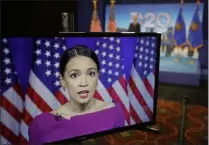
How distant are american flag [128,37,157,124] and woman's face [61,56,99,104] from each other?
0.24 m

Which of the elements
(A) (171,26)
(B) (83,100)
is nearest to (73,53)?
(B) (83,100)

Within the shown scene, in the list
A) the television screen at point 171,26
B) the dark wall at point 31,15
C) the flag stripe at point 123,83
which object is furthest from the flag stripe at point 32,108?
the television screen at point 171,26

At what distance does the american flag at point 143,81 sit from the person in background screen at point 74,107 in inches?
8.1

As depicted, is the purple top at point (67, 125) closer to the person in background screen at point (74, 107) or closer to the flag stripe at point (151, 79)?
the person in background screen at point (74, 107)

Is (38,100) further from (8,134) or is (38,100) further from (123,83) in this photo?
(123,83)

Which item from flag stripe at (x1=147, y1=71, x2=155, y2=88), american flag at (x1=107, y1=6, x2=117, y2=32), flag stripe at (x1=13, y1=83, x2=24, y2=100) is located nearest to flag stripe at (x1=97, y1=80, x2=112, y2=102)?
flag stripe at (x1=147, y1=71, x2=155, y2=88)

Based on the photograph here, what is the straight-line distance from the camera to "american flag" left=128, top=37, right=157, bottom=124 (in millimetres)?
1359

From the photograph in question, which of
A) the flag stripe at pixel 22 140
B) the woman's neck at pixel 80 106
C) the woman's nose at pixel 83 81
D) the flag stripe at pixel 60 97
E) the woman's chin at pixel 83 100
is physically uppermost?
the woman's nose at pixel 83 81

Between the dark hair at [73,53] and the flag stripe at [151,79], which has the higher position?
the dark hair at [73,53]

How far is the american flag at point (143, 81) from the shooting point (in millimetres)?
1359

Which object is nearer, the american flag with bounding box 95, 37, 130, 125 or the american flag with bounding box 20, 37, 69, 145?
the american flag with bounding box 20, 37, 69, 145

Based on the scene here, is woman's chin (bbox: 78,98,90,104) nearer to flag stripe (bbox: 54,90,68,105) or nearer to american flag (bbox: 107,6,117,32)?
flag stripe (bbox: 54,90,68,105)

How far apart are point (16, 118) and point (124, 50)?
58cm

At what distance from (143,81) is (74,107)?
39 centimetres
